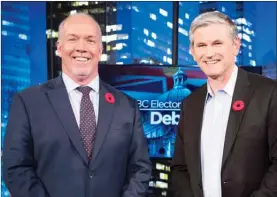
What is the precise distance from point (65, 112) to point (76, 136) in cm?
15

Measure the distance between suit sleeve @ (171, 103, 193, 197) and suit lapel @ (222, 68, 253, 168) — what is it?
316 mm

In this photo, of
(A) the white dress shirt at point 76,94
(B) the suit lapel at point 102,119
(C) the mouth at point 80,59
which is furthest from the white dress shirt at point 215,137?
(C) the mouth at point 80,59

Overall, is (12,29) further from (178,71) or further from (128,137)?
(128,137)

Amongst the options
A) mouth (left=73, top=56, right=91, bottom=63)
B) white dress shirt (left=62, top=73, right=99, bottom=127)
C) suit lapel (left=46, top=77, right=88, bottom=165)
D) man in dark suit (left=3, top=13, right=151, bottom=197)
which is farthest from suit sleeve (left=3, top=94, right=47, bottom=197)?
mouth (left=73, top=56, right=91, bottom=63)

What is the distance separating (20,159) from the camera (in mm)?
2102

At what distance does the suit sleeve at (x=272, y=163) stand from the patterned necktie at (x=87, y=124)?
896mm

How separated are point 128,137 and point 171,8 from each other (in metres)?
2.31

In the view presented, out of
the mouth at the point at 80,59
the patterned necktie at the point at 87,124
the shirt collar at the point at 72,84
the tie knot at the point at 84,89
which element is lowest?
the patterned necktie at the point at 87,124

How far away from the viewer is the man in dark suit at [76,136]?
2141 mm

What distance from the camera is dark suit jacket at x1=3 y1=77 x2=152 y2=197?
83.5 inches

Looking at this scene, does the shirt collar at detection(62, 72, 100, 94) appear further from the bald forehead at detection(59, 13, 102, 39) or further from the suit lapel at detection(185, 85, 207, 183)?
the suit lapel at detection(185, 85, 207, 183)

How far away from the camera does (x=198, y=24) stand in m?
2.20

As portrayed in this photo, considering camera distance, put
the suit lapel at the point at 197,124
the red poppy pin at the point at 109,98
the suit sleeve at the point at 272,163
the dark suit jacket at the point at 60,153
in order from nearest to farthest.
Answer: the suit sleeve at the point at 272,163
the dark suit jacket at the point at 60,153
the suit lapel at the point at 197,124
the red poppy pin at the point at 109,98

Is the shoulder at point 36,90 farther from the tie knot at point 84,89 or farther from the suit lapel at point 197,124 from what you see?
the suit lapel at point 197,124
